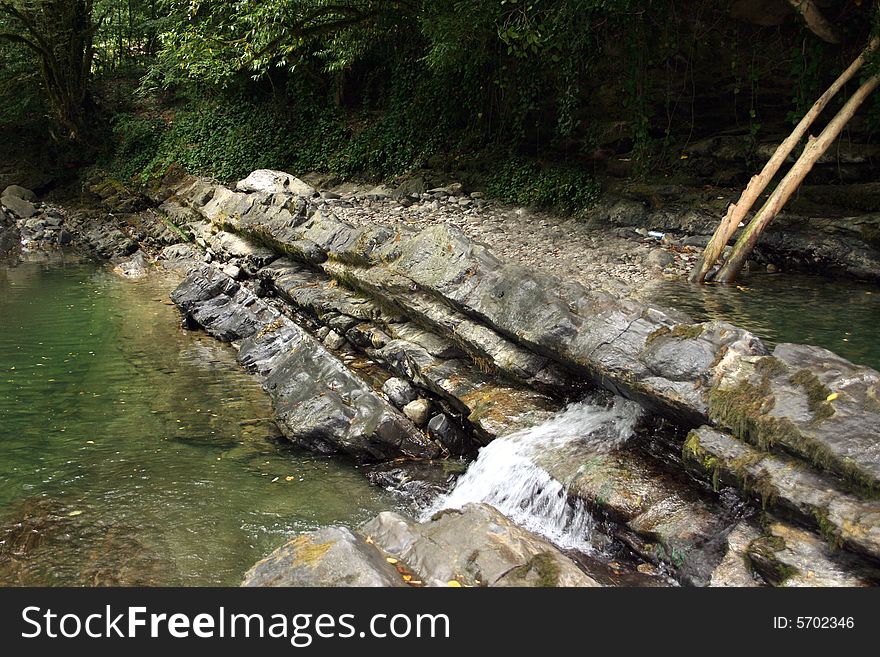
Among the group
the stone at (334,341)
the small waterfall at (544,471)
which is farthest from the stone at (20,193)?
the small waterfall at (544,471)

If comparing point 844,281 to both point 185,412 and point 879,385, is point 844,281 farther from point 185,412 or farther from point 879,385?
point 185,412

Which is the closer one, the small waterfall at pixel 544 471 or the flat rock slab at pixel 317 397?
the small waterfall at pixel 544 471

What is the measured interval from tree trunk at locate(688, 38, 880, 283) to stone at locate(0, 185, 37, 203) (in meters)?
23.5

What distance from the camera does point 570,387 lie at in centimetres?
776

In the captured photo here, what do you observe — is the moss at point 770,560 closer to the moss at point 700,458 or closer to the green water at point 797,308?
the moss at point 700,458

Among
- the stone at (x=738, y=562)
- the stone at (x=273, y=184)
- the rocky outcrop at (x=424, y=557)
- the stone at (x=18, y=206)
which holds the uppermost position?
the stone at (x=273, y=184)

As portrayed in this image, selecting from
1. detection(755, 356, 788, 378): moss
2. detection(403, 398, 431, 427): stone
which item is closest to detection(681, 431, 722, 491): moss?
detection(755, 356, 788, 378): moss

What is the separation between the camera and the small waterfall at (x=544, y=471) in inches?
245

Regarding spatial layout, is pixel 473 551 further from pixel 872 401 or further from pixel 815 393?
pixel 872 401

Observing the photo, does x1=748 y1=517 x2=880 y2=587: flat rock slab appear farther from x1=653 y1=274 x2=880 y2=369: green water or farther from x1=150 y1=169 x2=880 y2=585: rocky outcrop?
x1=653 y1=274 x2=880 y2=369: green water

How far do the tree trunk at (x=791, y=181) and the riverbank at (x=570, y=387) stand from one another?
4.51 metres

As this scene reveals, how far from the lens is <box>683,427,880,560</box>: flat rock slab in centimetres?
455
